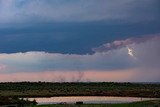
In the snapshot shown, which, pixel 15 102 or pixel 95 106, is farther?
pixel 15 102

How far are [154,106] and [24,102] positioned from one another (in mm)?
31508

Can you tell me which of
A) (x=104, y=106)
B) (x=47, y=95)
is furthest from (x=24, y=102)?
(x=47, y=95)

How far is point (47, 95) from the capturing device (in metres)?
141

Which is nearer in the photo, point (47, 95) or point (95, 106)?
point (95, 106)

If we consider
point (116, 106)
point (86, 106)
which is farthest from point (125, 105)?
point (86, 106)

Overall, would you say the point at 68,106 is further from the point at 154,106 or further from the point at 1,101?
the point at 1,101

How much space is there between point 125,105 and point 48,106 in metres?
13.2

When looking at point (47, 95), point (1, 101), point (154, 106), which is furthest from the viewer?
point (47, 95)

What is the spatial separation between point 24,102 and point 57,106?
1904 cm

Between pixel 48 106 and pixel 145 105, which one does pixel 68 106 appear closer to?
pixel 48 106

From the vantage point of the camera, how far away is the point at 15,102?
93.0m

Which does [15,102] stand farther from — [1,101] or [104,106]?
[104,106]

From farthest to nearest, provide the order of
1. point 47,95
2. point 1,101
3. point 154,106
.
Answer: point 47,95 → point 1,101 → point 154,106

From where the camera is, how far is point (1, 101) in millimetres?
92250
